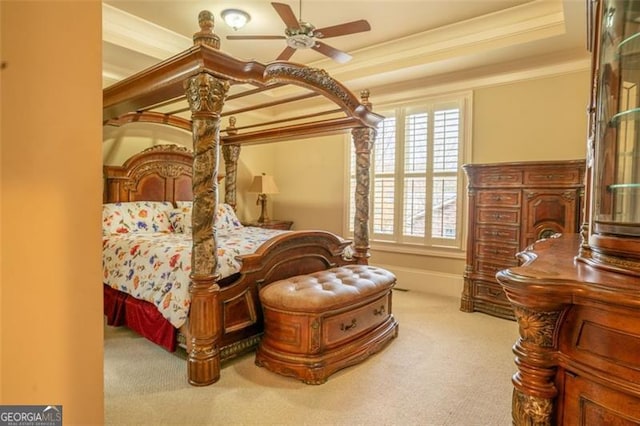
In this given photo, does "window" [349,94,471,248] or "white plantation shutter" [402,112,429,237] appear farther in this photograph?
"white plantation shutter" [402,112,429,237]

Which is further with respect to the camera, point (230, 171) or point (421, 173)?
point (230, 171)

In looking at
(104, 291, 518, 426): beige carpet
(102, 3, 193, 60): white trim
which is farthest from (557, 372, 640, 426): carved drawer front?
(102, 3, 193, 60): white trim

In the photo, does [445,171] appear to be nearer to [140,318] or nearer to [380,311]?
[380,311]

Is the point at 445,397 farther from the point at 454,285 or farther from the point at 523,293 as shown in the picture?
the point at 454,285

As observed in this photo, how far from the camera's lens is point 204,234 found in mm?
2342

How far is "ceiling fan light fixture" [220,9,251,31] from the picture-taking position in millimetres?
3502

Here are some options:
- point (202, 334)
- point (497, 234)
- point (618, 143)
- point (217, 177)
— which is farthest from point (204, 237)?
point (497, 234)

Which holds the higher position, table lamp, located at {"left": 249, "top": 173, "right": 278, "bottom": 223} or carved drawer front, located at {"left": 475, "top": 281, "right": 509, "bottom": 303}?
table lamp, located at {"left": 249, "top": 173, "right": 278, "bottom": 223}

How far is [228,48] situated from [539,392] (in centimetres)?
468

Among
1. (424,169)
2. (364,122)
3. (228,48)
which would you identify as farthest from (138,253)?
(424,169)

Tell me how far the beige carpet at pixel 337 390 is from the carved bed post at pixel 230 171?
103 inches

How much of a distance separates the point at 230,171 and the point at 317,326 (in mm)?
3481

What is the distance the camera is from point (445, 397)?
7.38 feet

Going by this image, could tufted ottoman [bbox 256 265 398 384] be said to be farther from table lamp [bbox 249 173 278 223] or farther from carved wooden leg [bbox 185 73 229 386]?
table lamp [bbox 249 173 278 223]
